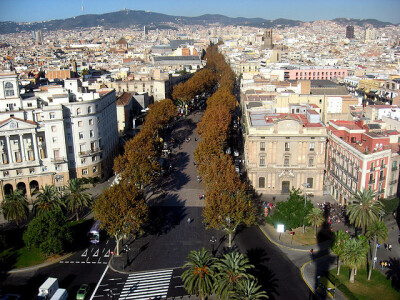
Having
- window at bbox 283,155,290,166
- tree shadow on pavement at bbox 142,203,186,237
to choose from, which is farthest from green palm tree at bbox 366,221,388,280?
tree shadow on pavement at bbox 142,203,186,237

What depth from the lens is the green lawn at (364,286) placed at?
4231 centimetres

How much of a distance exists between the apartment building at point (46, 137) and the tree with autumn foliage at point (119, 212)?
67.9ft

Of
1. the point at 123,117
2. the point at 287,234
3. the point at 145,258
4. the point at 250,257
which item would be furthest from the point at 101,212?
the point at 123,117

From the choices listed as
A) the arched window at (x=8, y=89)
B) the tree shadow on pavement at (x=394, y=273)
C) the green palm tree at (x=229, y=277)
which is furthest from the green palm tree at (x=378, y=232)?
the arched window at (x=8, y=89)

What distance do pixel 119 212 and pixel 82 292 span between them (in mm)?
10268

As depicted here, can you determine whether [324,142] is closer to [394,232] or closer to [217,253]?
[394,232]

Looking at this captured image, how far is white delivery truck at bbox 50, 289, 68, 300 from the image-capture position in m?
40.3

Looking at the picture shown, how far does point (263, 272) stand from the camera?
4612cm

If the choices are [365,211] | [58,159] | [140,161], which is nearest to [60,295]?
[140,161]

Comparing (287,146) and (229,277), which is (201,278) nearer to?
(229,277)

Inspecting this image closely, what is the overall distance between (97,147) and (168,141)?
29855 millimetres

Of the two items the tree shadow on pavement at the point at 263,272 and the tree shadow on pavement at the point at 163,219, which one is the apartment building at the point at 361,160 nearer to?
the tree shadow on pavement at the point at 263,272

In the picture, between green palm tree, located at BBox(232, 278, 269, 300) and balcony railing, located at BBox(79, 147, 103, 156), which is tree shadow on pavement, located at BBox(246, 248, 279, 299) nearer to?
green palm tree, located at BBox(232, 278, 269, 300)

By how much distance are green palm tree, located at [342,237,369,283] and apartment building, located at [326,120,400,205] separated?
16.4 metres
